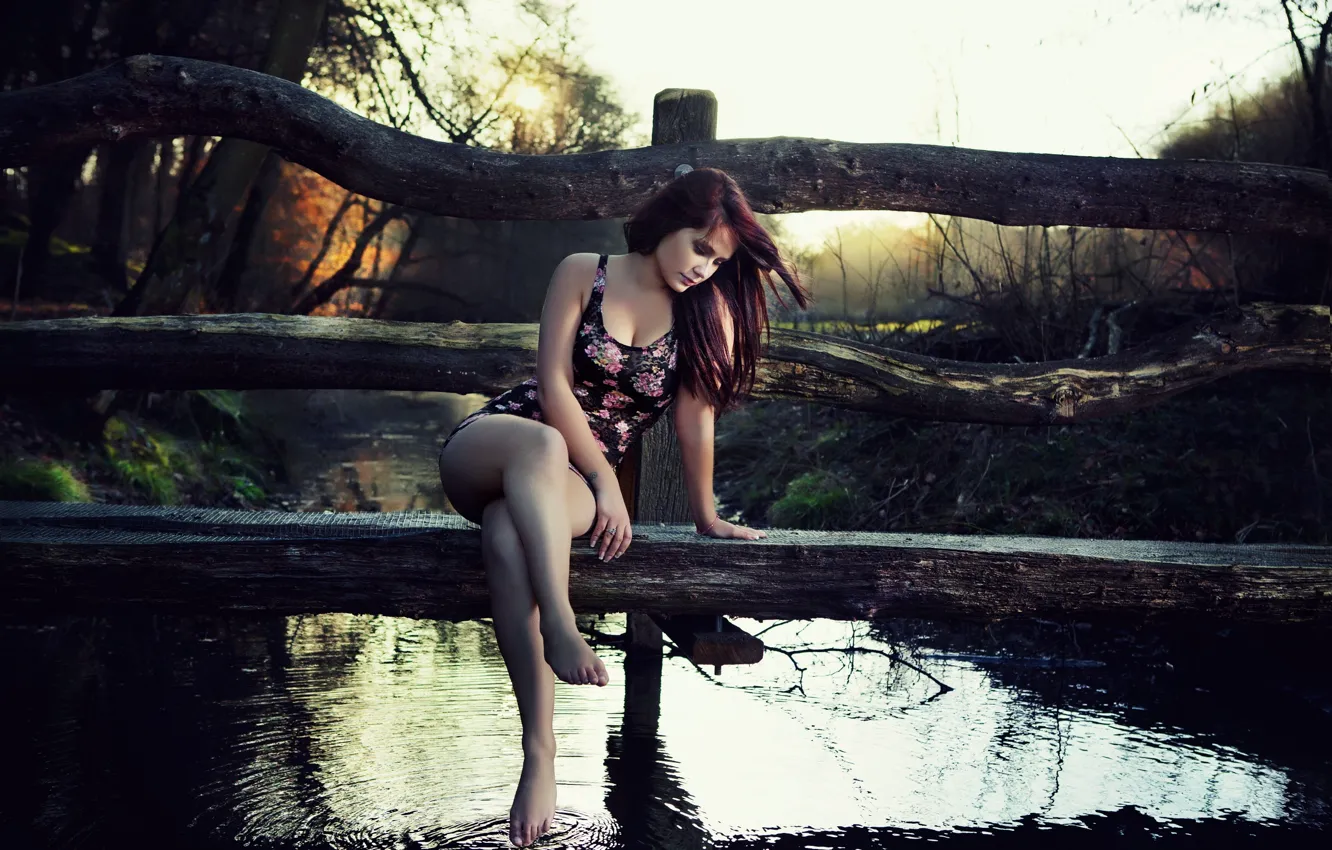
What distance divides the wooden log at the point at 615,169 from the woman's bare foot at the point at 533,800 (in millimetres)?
1945

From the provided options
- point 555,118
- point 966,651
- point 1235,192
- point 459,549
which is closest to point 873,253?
point 966,651

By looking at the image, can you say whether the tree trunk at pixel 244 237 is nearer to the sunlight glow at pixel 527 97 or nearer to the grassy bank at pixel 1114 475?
the sunlight glow at pixel 527 97

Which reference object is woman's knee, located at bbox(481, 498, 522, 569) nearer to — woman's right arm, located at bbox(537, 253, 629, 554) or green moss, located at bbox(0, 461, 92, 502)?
woman's right arm, located at bbox(537, 253, 629, 554)

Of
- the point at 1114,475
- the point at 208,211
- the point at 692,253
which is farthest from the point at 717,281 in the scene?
the point at 208,211

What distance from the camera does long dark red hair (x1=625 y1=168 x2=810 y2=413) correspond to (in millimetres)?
3426

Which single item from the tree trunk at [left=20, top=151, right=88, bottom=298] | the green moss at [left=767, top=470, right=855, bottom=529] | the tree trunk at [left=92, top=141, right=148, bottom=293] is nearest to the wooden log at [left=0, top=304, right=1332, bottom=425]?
the green moss at [left=767, top=470, right=855, bottom=529]

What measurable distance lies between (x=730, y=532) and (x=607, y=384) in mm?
555

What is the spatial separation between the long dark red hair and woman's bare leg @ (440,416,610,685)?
1.83 feet

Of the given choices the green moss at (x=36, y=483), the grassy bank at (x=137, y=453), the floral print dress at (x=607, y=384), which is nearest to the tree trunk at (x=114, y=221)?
the grassy bank at (x=137, y=453)

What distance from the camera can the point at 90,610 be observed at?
3.38 metres

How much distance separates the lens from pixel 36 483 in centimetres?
664

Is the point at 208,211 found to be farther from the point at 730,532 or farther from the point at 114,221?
the point at 730,532

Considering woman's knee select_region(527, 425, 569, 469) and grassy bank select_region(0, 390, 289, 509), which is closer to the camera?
A: woman's knee select_region(527, 425, 569, 469)

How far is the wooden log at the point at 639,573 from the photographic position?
132 inches
